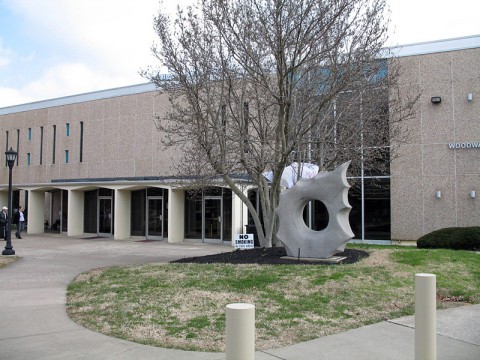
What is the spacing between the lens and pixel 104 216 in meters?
28.9

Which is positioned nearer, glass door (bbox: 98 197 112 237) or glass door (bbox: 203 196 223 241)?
glass door (bbox: 203 196 223 241)

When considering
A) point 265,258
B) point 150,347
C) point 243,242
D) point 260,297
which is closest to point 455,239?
point 243,242

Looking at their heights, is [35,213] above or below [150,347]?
above

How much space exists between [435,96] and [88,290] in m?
17.9

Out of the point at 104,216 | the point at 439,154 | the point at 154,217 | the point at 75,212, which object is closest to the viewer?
the point at 439,154

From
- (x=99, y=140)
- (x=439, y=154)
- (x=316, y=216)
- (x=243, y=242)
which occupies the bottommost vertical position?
(x=243, y=242)

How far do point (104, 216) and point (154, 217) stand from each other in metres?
4.43

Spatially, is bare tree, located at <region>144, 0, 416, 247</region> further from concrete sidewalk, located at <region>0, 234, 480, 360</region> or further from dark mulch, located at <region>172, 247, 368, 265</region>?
concrete sidewalk, located at <region>0, 234, 480, 360</region>

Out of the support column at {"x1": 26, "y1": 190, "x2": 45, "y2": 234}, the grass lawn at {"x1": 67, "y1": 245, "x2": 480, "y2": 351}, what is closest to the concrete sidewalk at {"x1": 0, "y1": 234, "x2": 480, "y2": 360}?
the grass lawn at {"x1": 67, "y1": 245, "x2": 480, "y2": 351}

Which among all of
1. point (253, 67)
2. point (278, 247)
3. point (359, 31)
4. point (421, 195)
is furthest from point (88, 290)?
point (421, 195)

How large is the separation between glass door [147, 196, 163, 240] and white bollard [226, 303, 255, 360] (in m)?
23.2

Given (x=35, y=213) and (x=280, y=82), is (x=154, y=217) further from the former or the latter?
(x=280, y=82)

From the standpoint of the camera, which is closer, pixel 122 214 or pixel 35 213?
pixel 122 214

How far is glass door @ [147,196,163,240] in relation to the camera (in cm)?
2600
